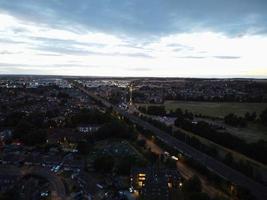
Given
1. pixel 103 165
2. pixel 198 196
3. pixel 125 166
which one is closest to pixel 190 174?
pixel 125 166

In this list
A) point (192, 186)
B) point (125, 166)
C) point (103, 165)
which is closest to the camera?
point (192, 186)

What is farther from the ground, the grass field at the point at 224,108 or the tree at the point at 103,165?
the tree at the point at 103,165

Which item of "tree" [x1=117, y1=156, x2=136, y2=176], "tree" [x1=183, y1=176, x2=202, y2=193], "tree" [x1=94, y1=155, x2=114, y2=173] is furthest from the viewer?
"tree" [x1=94, y1=155, x2=114, y2=173]

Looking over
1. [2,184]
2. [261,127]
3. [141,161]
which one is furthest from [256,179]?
[261,127]

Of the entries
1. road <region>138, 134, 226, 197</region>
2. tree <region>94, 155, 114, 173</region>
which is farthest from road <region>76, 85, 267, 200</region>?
tree <region>94, 155, 114, 173</region>

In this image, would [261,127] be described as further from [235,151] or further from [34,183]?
[34,183]

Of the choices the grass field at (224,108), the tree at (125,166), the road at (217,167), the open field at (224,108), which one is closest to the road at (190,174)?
the road at (217,167)

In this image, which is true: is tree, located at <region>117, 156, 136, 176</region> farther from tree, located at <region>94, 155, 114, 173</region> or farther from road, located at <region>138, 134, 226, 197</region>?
road, located at <region>138, 134, 226, 197</region>

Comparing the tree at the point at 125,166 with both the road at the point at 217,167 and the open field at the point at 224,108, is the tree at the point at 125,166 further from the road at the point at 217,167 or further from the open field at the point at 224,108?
the open field at the point at 224,108

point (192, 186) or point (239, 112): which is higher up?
point (192, 186)

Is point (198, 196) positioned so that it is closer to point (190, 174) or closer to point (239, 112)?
point (190, 174)

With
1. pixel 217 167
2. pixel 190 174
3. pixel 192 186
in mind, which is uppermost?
pixel 192 186
